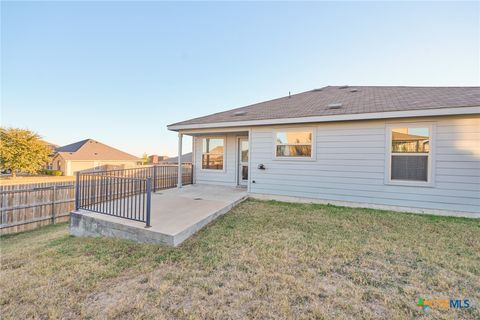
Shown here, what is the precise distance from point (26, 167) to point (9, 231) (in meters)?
21.9

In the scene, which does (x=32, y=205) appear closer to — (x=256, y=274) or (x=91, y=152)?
(x=256, y=274)

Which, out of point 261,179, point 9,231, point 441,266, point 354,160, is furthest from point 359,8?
point 9,231

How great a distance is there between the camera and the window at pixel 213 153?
861 centimetres

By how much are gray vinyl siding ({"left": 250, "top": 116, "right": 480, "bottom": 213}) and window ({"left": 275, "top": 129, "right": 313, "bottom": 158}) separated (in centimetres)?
20

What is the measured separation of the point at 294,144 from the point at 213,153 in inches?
149

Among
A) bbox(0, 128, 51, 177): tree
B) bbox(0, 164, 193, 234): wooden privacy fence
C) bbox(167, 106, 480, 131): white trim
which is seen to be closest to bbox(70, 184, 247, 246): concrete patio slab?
bbox(0, 164, 193, 234): wooden privacy fence

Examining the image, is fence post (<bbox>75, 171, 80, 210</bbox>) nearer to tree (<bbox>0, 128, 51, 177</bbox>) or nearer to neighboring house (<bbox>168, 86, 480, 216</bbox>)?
neighboring house (<bbox>168, 86, 480, 216</bbox>)

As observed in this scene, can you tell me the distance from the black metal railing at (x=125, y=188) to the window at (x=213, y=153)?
32.8 inches

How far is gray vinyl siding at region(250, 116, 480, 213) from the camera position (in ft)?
15.3

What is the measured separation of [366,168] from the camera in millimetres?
5527

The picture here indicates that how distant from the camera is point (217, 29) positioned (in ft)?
33.1

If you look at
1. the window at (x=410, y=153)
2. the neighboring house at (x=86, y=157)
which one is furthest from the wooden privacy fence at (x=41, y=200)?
the neighboring house at (x=86, y=157)

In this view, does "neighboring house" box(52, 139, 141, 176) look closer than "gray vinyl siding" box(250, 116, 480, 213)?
No

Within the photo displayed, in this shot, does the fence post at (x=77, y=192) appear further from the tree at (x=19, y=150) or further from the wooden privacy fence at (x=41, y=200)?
the tree at (x=19, y=150)
